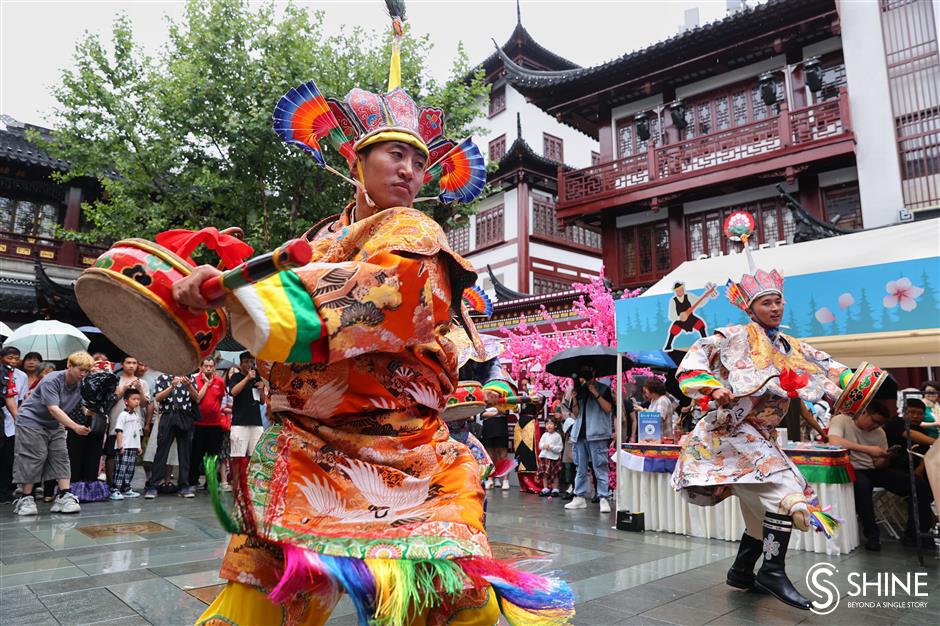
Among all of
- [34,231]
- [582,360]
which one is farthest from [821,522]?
[34,231]

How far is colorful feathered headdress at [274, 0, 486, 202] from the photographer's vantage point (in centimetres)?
212

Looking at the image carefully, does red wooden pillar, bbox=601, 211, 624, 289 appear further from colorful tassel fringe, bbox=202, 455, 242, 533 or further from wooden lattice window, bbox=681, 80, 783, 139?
colorful tassel fringe, bbox=202, 455, 242, 533

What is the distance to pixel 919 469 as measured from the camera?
19.6ft

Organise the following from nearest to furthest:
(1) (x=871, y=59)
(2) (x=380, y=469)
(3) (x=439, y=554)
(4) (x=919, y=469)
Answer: (3) (x=439, y=554), (2) (x=380, y=469), (4) (x=919, y=469), (1) (x=871, y=59)

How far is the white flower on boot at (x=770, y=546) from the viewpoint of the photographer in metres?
3.73

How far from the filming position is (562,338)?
15.3m

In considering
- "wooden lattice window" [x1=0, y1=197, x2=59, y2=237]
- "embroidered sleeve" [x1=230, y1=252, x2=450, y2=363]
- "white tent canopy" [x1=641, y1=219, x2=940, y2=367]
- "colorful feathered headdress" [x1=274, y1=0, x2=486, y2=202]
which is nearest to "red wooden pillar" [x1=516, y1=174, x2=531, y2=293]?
"wooden lattice window" [x1=0, y1=197, x2=59, y2=237]

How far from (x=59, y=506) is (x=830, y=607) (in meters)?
7.34

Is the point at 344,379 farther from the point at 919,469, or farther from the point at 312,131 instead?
the point at 919,469

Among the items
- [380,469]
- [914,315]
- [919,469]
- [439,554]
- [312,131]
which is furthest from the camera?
[919,469]

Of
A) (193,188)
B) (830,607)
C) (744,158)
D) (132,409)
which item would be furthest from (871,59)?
(132,409)

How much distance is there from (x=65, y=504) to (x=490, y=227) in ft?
62.1

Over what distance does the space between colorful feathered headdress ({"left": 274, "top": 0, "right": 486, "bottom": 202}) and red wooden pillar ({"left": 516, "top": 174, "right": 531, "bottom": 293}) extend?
61.8 feet

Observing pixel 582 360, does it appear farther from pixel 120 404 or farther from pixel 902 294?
pixel 120 404
